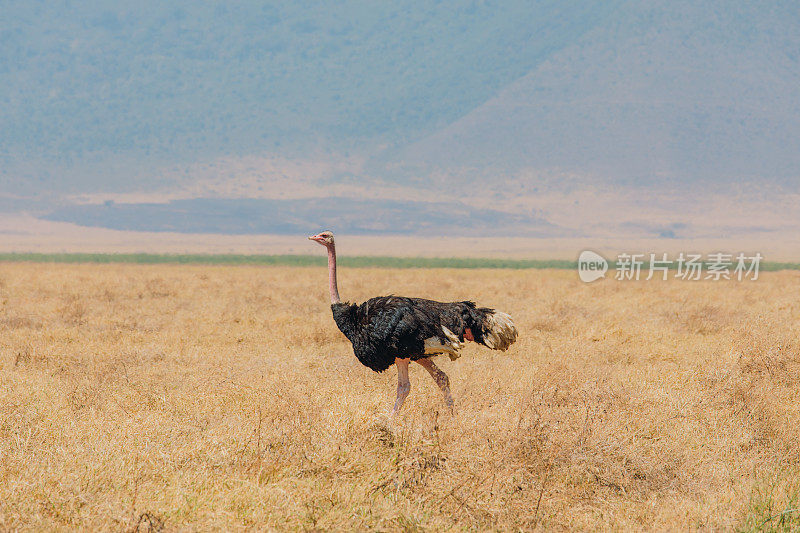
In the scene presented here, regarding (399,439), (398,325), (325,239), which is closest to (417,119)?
(325,239)

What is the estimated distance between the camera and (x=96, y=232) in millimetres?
135875

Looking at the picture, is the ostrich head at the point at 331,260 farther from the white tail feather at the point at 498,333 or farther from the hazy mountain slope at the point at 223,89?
the hazy mountain slope at the point at 223,89

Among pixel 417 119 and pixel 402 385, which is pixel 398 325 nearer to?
pixel 402 385

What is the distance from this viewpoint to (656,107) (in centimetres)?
15075

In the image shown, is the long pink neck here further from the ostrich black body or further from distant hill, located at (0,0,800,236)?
distant hill, located at (0,0,800,236)

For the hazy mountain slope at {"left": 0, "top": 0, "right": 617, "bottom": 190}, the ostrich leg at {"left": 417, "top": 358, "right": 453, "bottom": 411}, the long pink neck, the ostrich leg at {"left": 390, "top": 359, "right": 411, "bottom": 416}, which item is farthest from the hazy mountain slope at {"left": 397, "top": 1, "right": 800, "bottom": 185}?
the ostrich leg at {"left": 390, "top": 359, "right": 411, "bottom": 416}

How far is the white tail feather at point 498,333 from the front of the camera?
966cm

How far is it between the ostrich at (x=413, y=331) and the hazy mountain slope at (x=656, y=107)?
429ft

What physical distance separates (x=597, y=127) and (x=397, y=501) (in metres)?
145

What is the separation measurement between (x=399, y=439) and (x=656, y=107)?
500 feet

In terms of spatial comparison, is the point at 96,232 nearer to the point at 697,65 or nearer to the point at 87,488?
the point at 697,65

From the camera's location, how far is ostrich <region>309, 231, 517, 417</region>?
913cm

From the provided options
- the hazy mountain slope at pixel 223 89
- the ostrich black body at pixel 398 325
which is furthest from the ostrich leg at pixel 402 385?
the hazy mountain slope at pixel 223 89

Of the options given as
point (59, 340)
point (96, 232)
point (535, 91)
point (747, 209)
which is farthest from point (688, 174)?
point (59, 340)
